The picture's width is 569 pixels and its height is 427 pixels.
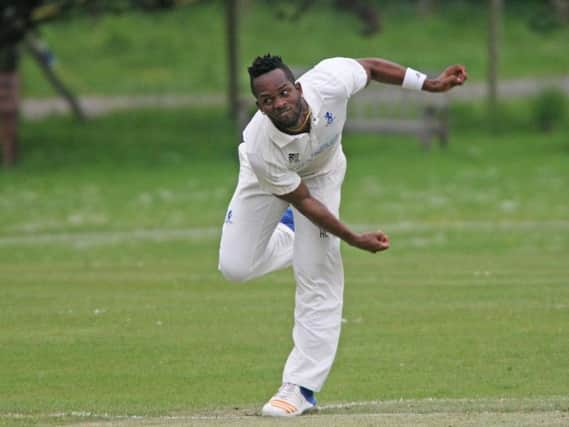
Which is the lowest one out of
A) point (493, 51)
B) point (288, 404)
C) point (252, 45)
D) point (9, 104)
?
point (252, 45)

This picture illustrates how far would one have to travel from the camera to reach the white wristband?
9891 mm

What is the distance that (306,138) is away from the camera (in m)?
9.02

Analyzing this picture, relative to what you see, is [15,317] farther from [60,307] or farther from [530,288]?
[530,288]

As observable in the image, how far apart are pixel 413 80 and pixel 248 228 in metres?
1.41

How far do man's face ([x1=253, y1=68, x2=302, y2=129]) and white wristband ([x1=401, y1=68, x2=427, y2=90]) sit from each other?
49.4 inches

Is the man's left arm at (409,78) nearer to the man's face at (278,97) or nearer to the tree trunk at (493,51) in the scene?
the man's face at (278,97)

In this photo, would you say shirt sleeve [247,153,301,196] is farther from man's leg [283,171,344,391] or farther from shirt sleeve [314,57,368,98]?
shirt sleeve [314,57,368,98]

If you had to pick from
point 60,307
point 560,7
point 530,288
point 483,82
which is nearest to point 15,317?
point 60,307

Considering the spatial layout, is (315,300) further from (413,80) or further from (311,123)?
(413,80)

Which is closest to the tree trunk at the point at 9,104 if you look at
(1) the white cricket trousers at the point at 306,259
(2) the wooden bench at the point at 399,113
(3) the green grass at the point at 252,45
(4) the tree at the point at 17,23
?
(4) the tree at the point at 17,23

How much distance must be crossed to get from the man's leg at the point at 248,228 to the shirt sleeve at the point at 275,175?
0.38 m

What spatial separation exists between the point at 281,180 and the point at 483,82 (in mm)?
35051

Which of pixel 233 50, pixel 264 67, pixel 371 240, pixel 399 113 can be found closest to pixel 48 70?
pixel 233 50

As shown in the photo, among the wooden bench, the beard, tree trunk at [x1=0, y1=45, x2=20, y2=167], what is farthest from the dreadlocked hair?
tree trunk at [x1=0, y1=45, x2=20, y2=167]
